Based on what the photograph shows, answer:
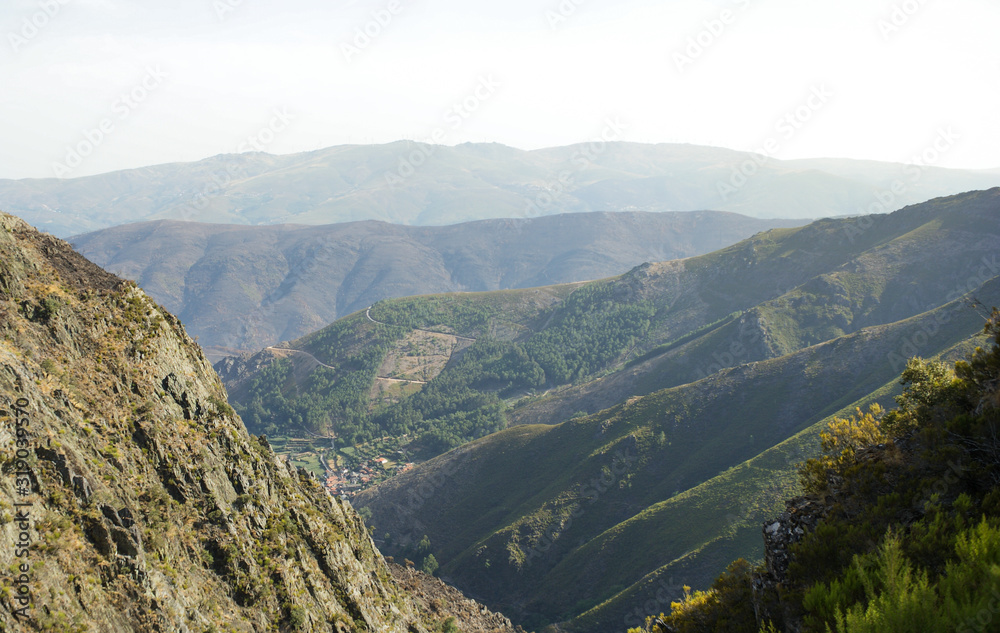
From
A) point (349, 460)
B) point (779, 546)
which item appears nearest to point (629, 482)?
point (779, 546)

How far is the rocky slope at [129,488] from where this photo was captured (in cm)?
2023

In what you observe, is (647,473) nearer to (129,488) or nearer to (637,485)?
(637,485)

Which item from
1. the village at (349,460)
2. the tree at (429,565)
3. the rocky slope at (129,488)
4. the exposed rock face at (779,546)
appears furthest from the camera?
the village at (349,460)

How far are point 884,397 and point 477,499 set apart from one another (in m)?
71.4

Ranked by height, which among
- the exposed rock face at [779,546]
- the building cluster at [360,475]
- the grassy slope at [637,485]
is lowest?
the grassy slope at [637,485]

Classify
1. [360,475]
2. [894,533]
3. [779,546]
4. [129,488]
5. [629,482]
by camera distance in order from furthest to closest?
[360,475] → [629,482] → [129,488] → [779,546] → [894,533]

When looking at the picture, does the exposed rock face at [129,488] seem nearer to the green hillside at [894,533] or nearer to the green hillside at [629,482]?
the green hillside at [894,533]

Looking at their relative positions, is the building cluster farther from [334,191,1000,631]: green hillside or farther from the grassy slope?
the grassy slope

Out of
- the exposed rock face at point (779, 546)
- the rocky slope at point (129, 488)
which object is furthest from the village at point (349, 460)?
the exposed rock face at point (779, 546)

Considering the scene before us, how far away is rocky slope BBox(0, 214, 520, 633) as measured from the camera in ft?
66.4

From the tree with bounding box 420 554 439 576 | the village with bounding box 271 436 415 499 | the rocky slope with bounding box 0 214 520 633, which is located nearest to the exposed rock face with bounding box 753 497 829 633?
the rocky slope with bounding box 0 214 520 633

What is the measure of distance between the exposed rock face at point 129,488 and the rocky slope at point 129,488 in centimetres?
7

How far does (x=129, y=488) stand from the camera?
981 inches

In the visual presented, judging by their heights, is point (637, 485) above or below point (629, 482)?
below
